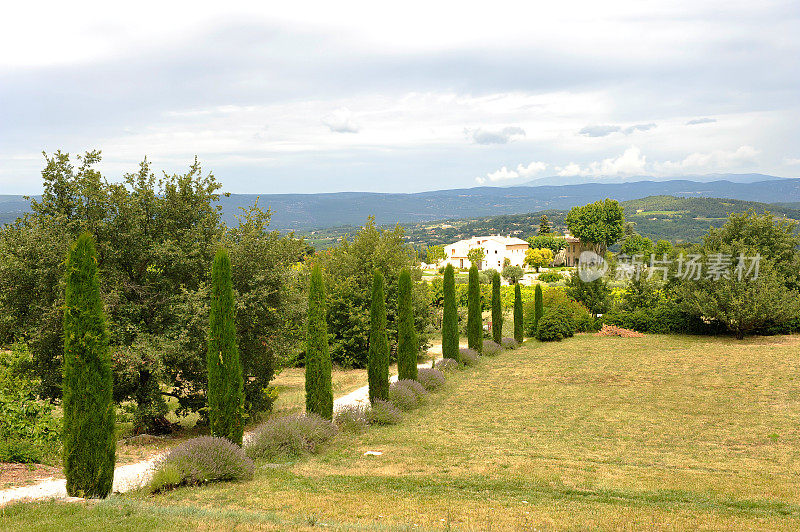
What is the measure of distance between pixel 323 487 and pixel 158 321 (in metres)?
6.26

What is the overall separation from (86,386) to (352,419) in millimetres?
6167

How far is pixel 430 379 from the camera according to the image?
17.5 m

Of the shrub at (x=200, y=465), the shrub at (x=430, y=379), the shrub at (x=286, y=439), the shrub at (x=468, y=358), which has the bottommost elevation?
the shrub at (x=468, y=358)

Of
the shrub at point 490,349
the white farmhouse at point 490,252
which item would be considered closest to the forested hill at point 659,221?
the white farmhouse at point 490,252

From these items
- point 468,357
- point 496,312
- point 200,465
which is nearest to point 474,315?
point 468,357

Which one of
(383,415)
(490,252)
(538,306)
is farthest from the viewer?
(490,252)

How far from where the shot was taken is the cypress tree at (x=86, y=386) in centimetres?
761

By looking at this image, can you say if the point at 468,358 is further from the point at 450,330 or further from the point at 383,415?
the point at 383,415

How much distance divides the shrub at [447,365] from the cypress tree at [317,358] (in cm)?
872

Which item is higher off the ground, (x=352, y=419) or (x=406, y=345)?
(x=406, y=345)

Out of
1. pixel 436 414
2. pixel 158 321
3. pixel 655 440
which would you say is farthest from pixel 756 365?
pixel 158 321

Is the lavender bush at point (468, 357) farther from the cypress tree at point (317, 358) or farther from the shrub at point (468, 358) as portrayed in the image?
the cypress tree at point (317, 358)

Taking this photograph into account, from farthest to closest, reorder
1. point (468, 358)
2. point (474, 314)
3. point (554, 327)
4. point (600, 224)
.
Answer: point (600, 224) < point (554, 327) < point (474, 314) < point (468, 358)

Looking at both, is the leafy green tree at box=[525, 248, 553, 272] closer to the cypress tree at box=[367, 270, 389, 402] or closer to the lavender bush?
the lavender bush
